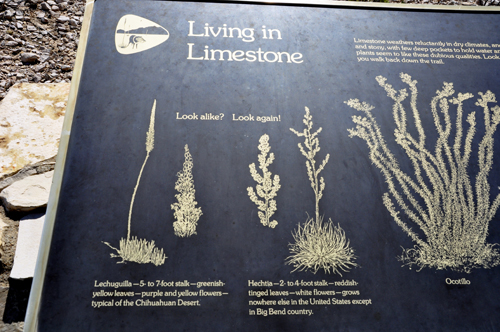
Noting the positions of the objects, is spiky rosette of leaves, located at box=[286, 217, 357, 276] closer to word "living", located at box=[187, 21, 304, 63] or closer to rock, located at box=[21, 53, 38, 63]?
word "living", located at box=[187, 21, 304, 63]

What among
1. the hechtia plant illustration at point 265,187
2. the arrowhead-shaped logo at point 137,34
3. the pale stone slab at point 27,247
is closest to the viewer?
the hechtia plant illustration at point 265,187

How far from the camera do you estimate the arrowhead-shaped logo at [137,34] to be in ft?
6.12

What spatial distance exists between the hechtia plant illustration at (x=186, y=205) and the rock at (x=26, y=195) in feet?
3.00

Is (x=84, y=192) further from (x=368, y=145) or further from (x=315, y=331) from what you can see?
(x=368, y=145)

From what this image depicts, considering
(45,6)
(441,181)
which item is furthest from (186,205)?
(45,6)

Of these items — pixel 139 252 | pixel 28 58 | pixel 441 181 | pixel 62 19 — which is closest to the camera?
pixel 139 252

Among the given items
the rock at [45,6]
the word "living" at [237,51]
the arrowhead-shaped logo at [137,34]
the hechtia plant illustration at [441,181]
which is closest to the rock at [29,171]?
the arrowhead-shaped logo at [137,34]

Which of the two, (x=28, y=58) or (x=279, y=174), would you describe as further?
(x=28, y=58)

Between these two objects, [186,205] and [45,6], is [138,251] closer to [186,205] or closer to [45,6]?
[186,205]

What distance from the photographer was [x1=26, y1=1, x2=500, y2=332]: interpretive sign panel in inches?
57.9

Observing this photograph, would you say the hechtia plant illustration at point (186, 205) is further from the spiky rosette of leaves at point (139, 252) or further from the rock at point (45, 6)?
the rock at point (45, 6)

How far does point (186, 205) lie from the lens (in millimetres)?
1589

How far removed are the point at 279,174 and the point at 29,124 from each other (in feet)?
5.60

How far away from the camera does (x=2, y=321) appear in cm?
163
